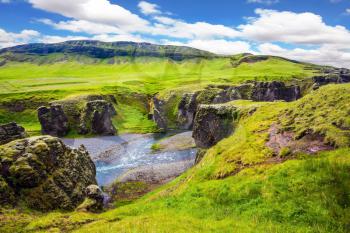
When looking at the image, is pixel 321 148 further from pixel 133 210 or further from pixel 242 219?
pixel 133 210

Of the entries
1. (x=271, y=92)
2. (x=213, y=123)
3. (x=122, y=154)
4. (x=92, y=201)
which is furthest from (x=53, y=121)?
(x=271, y=92)

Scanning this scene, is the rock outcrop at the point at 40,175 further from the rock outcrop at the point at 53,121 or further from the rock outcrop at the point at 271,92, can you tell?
the rock outcrop at the point at 271,92

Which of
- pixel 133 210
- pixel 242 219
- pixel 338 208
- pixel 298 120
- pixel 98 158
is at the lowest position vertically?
pixel 98 158

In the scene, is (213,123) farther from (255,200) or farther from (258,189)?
(255,200)

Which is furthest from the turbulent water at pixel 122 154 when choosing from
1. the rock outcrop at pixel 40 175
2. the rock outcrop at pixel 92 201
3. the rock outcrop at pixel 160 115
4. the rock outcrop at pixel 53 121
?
the rock outcrop at pixel 92 201

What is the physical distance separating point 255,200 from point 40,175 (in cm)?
2711

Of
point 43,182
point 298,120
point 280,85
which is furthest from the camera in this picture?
point 280,85

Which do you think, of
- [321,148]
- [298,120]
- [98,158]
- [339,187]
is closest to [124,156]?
[98,158]

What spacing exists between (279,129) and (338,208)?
21.4 metres

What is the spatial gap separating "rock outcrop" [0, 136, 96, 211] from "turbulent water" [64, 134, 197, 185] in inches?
929

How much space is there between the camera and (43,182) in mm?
43406

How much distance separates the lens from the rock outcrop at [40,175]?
40500 mm

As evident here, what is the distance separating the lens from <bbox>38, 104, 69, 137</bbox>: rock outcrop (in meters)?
127

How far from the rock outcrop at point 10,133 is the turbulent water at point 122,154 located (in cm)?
1842
